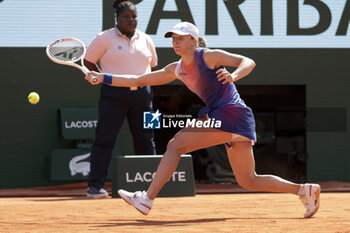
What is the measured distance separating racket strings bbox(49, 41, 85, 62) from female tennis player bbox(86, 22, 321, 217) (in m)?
1.75

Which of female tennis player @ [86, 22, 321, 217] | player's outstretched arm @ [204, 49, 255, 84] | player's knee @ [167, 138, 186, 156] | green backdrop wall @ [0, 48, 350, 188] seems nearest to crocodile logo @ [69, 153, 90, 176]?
green backdrop wall @ [0, 48, 350, 188]

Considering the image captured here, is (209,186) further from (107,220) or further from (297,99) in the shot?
(107,220)

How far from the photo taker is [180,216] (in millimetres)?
4723

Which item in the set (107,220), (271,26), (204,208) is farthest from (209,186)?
(107,220)

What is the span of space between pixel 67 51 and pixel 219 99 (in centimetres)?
218

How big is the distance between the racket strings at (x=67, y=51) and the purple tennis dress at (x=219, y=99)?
1842 mm

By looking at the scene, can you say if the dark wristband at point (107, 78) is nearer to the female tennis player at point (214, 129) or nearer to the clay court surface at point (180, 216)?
the female tennis player at point (214, 129)

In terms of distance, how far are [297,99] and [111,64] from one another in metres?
4.73

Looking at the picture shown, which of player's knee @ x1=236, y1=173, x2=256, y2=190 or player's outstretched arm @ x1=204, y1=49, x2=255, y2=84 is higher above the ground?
player's outstretched arm @ x1=204, y1=49, x2=255, y2=84

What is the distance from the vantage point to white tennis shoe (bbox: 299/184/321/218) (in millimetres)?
4461

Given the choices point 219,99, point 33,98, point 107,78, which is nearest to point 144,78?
point 107,78

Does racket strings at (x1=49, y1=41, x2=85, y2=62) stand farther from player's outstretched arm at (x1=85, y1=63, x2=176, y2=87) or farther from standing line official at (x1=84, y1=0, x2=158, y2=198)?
player's outstretched arm at (x1=85, y1=63, x2=176, y2=87)

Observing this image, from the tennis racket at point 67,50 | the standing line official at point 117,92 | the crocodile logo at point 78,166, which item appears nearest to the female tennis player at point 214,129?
the tennis racket at point 67,50

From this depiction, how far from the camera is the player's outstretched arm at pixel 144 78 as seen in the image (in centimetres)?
473
